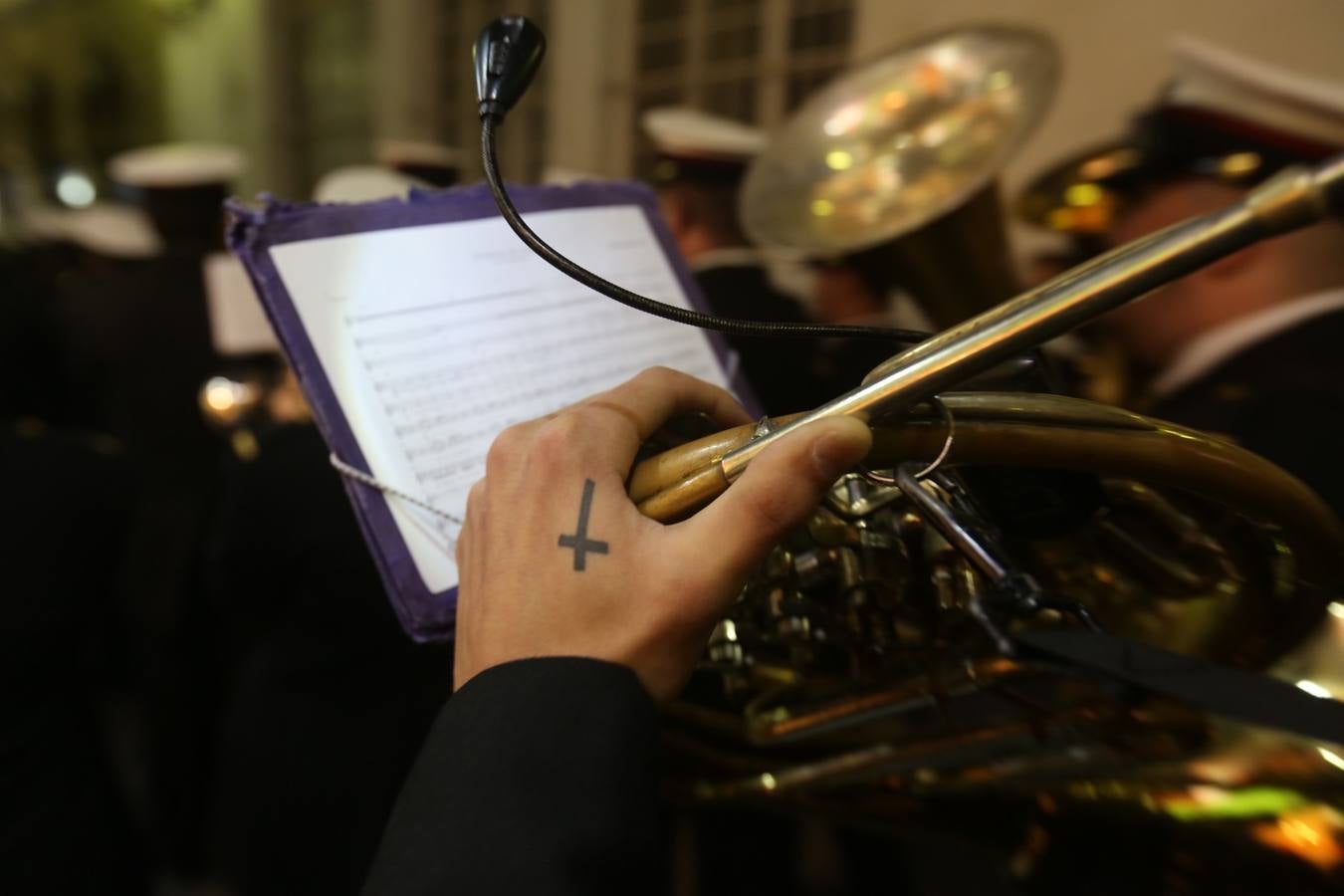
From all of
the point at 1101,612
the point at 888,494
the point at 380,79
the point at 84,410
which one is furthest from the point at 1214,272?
the point at 380,79

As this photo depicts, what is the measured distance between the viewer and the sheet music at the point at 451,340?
62 cm

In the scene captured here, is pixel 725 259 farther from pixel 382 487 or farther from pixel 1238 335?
pixel 382 487

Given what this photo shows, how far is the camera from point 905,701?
72 centimetres

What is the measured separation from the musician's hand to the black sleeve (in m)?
0.02

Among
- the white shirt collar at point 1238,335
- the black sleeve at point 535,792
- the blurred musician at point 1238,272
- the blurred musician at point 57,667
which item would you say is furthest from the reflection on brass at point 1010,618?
the blurred musician at point 57,667

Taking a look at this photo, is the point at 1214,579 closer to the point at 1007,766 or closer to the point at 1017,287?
the point at 1007,766

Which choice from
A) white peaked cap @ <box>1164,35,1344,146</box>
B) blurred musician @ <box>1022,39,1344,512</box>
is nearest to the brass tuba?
blurred musician @ <box>1022,39,1344,512</box>

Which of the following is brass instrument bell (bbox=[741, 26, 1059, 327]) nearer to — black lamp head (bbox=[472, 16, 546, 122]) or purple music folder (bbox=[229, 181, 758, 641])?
purple music folder (bbox=[229, 181, 758, 641])

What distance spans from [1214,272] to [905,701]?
0.97 metres

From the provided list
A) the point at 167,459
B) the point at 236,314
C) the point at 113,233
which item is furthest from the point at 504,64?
the point at 113,233

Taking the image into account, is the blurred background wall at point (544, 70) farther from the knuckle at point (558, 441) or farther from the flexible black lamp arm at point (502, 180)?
the knuckle at point (558, 441)

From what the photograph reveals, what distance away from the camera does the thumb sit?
1.42ft

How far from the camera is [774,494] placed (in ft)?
1.44

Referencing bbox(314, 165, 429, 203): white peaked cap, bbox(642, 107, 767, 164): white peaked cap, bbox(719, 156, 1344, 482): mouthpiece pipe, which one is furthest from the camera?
bbox(642, 107, 767, 164): white peaked cap
